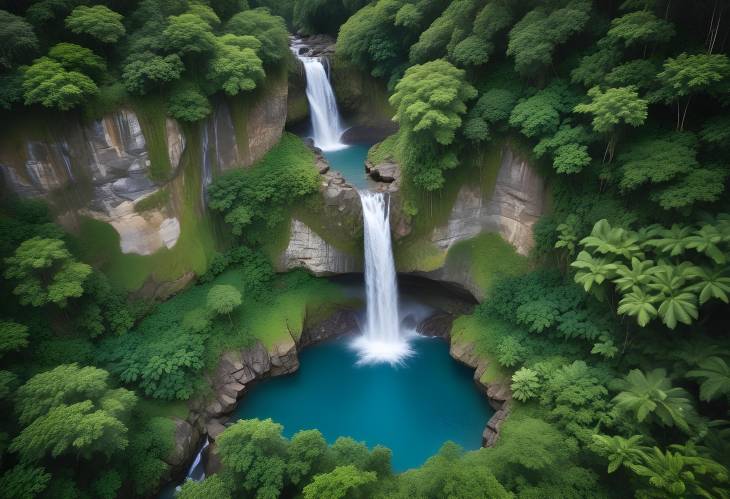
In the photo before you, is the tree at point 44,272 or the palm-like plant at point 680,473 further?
the tree at point 44,272

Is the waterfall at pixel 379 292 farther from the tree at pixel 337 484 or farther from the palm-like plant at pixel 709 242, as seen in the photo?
the palm-like plant at pixel 709 242

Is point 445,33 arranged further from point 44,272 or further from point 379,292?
point 44,272

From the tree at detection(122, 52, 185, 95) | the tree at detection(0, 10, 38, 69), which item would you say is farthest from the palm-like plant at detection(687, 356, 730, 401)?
the tree at detection(0, 10, 38, 69)

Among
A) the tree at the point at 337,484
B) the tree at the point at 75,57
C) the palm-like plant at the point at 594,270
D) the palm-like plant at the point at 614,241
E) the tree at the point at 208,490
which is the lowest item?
the tree at the point at 208,490

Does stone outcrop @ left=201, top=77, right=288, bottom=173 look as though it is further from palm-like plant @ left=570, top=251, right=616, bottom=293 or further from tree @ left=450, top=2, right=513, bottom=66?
palm-like plant @ left=570, top=251, right=616, bottom=293

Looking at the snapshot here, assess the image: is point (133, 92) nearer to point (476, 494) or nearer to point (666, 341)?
point (476, 494)

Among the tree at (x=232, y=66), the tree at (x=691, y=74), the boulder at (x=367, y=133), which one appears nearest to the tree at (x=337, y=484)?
the tree at (x=691, y=74)

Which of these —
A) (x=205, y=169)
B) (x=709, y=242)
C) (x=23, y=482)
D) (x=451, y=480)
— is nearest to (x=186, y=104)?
(x=205, y=169)
